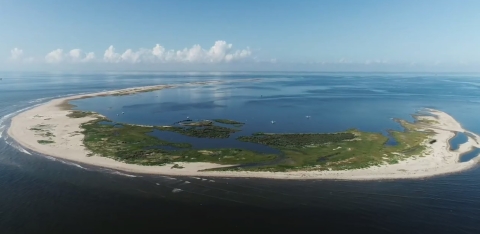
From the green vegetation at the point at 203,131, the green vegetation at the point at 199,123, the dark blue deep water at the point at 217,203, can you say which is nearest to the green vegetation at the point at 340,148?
the dark blue deep water at the point at 217,203

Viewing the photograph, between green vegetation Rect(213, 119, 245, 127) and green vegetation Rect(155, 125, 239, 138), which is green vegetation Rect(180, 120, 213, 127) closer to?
green vegetation Rect(155, 125, 239, 138)

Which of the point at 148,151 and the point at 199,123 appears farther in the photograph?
the point at 199,123

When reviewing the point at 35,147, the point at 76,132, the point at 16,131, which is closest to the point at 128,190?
the point at 35,147

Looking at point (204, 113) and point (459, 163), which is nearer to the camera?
point (459, 163)

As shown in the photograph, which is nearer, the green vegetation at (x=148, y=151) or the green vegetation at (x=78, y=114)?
the green vegetation at (x=148, y=151)

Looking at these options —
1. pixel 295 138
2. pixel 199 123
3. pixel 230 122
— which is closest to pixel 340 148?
pixel 295 138

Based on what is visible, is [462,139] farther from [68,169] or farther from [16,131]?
[16,131]

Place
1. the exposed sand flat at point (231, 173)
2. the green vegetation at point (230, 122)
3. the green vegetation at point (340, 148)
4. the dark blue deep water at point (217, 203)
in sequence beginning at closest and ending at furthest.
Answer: the dark blue deep water at point (217, 203)
the exposed sand flat at point (231, 173)
the green vegetation at point (340, 148)
the green vegetation at point (230, 122)

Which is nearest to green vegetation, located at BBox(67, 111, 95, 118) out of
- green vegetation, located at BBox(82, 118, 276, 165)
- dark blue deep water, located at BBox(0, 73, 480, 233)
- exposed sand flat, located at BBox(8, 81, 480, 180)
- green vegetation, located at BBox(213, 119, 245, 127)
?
exposed sand flat, located at BBox(8, 81, 480, 180)

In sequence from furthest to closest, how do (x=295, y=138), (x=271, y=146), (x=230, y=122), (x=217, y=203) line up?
(x=230, y=122)
(x=295, y=138)
(x=271, y=146)
(x=217, y=203)

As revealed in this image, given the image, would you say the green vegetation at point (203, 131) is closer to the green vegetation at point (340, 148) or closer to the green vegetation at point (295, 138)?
the green vegetation at point (295, 138)

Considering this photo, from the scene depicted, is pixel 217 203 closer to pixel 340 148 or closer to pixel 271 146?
pixel 271 146
